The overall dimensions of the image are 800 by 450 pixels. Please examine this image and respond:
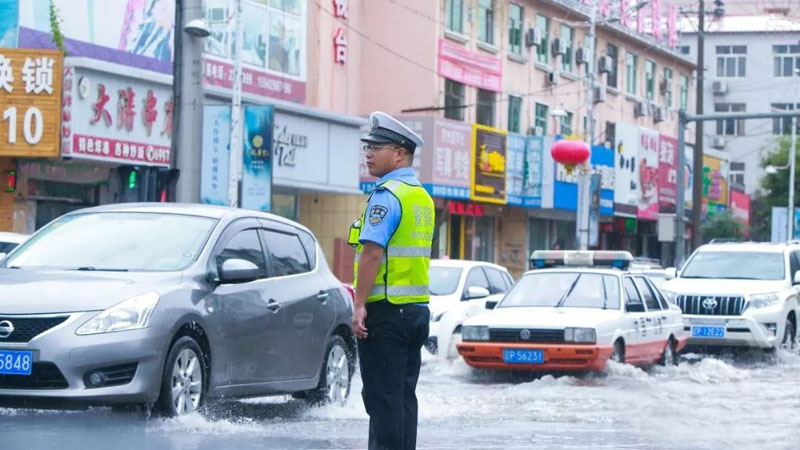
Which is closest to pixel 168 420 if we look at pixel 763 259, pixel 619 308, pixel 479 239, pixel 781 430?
pixel 781 430

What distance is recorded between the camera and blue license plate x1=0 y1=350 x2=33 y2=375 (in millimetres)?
9312

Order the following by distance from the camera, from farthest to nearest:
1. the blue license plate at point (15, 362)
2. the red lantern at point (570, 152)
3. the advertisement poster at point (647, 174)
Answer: the advertisement poster at point (647, 174) < the red lantern at point (570, 152) < the blue license plate at point (15, 362)

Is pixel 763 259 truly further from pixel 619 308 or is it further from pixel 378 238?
pixel 378 238

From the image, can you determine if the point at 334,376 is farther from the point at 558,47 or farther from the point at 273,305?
the point at 558,47

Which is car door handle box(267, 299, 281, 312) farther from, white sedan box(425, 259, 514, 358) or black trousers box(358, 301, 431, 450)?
white sedan box(425, 259, 514, 358)

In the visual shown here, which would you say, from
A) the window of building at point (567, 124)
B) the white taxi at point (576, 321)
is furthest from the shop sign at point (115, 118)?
the window of building at point (567, 124)

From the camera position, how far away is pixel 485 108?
143 feet

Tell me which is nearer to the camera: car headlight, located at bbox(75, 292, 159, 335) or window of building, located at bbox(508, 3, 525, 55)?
car headlight, located at bbox(75, 292, 159, 335)

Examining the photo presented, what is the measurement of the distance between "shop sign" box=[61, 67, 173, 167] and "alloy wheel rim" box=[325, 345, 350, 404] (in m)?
14.7

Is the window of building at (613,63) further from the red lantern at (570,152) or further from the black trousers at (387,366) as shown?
the black trousers at (387,366)

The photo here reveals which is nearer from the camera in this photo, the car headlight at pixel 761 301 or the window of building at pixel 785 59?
the car headlight at pixel 761 301

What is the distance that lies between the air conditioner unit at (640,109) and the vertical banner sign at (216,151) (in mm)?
28652

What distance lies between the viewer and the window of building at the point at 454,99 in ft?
133

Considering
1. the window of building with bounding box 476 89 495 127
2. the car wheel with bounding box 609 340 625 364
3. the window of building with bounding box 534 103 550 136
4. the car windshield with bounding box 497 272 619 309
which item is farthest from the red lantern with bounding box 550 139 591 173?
the car wheel with bounding box 609 340 625 364
